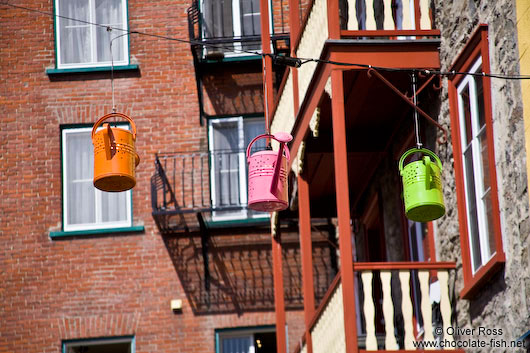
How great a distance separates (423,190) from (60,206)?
1036 centimetres

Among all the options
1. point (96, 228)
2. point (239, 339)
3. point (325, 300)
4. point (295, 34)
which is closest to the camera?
point (325, 300)

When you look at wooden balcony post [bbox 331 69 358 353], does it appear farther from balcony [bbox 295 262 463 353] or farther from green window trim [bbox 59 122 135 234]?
green window trim [bbox 59 122 135 234]

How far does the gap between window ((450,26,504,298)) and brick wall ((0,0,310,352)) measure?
24.8 feet

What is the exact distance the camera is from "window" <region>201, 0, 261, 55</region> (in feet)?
70.4

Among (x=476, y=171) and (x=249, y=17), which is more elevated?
(x=249, y=17)

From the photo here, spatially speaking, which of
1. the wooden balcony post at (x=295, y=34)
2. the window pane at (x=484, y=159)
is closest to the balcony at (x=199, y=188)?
the wooden balcony post at (x=295, y=34)

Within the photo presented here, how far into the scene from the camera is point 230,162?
2098 centimetres

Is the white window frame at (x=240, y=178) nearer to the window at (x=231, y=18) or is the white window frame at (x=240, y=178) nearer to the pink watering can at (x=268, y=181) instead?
the window at (x=231, y=18)

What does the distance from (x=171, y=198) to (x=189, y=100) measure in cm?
178

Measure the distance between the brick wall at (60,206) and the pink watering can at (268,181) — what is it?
8296mm

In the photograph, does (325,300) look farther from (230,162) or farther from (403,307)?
(230,162)

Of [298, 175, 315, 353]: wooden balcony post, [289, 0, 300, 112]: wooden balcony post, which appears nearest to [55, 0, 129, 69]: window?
[289, 0, 300, 112]: wooden balcony post

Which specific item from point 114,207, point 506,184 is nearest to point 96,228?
point 114,207

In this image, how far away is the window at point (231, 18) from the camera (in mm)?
21453
